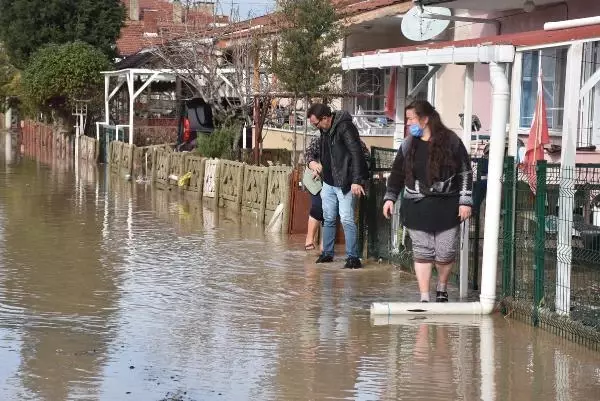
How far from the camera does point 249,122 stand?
23.2 m

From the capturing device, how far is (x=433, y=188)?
28.9 ft

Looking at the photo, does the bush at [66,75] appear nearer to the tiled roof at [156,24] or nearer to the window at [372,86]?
the tiled roof at [156,24]

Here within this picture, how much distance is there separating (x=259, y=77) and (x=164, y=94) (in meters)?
15.8

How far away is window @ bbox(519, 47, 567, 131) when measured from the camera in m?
16.5

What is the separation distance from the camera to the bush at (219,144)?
20.8 metres

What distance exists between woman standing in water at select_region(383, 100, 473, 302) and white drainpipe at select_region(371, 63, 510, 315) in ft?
0.60

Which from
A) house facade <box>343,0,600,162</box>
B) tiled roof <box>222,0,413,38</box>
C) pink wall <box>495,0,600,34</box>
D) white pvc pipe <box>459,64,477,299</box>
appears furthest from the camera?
tiled roof <box>222,0,413,38</box>

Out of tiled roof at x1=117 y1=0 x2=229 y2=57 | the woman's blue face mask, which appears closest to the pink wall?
the woman's blue face mask

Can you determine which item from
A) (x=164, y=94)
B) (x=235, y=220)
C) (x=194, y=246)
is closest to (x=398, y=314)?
(x=194, y=246)

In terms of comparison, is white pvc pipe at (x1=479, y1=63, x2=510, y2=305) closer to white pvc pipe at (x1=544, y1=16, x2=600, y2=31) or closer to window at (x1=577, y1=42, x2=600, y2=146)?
white pvc pipe at (x1=544, y1=16, x2=600, y2=31)

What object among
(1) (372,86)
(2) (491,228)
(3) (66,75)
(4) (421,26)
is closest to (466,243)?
(2) (491,228)

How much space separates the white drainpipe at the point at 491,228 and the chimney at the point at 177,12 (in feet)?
69.1

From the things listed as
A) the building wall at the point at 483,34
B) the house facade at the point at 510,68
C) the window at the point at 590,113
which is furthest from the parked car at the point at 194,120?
the window at the point at 590,113

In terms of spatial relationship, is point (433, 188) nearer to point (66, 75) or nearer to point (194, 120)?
point (194, 120)
